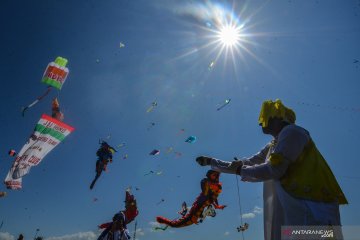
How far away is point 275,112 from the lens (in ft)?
9.69

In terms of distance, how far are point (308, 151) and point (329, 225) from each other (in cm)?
68

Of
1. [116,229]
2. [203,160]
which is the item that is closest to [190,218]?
[116,229]

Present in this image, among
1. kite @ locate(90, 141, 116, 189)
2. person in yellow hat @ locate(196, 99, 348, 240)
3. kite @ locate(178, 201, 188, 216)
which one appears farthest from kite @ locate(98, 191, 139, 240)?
person in yellow hat @ locate(196, 99, 348, 240)

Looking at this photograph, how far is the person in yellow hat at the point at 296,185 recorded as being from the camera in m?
2.29

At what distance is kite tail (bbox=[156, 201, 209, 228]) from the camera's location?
722 cm

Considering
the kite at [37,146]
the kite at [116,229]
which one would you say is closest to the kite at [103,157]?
the kite at [37,146]

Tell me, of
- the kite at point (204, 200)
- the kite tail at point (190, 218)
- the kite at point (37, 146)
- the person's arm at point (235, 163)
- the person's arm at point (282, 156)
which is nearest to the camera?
the person's arm at point (282, 156)

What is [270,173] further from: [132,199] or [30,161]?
[30,161]

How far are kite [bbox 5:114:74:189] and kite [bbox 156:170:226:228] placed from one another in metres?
10.9

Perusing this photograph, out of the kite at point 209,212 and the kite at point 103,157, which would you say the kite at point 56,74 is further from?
the kite at point 209,212

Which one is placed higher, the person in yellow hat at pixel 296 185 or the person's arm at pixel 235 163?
the person's arm at pixel 235 163

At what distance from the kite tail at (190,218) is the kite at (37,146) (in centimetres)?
1091

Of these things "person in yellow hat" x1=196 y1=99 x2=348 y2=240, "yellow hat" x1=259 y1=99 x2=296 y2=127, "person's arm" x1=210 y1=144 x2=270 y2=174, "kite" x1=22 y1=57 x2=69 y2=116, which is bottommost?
"person in yellow hat" x1=196 y1=99 x2=348 y2=240

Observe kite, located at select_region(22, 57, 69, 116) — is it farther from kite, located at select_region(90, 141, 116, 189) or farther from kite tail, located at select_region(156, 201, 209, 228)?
kite tail, located at select_region(156, 201, 209, 228)
